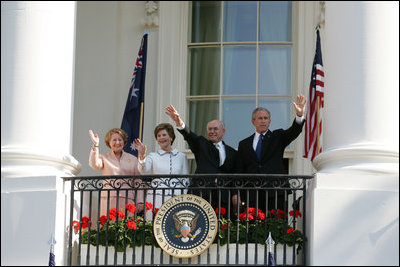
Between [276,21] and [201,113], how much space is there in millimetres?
1878

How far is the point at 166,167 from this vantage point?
45.0 ft

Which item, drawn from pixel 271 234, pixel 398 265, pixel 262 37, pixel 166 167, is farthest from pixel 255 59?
pixel 398 265

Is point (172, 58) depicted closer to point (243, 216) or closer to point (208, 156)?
point (208, 156)

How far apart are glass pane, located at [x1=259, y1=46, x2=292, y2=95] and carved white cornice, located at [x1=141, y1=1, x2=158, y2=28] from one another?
68.0 inches

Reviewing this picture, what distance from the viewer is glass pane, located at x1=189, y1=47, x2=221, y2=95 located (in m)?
17.3

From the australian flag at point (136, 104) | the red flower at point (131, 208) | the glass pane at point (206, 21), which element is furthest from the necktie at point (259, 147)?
the glass pane at point (206, 21)

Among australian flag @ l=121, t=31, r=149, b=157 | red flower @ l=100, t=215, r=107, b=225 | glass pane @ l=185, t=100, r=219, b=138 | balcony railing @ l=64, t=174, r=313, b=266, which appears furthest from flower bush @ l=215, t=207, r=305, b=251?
glass pane @ l=185, t=100, r=219, b=138

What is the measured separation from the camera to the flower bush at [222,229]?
12516 mm

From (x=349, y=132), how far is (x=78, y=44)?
6515 millimetres

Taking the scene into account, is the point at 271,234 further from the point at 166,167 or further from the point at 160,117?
the point at 160,117

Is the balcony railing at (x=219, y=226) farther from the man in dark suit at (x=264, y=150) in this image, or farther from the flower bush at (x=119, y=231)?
the man in dark suit at (x=264, y=150)

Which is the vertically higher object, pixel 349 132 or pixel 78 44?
pixel 78 44

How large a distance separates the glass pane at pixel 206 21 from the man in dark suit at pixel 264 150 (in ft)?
13.7

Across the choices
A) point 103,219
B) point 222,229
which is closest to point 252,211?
point 222,229
